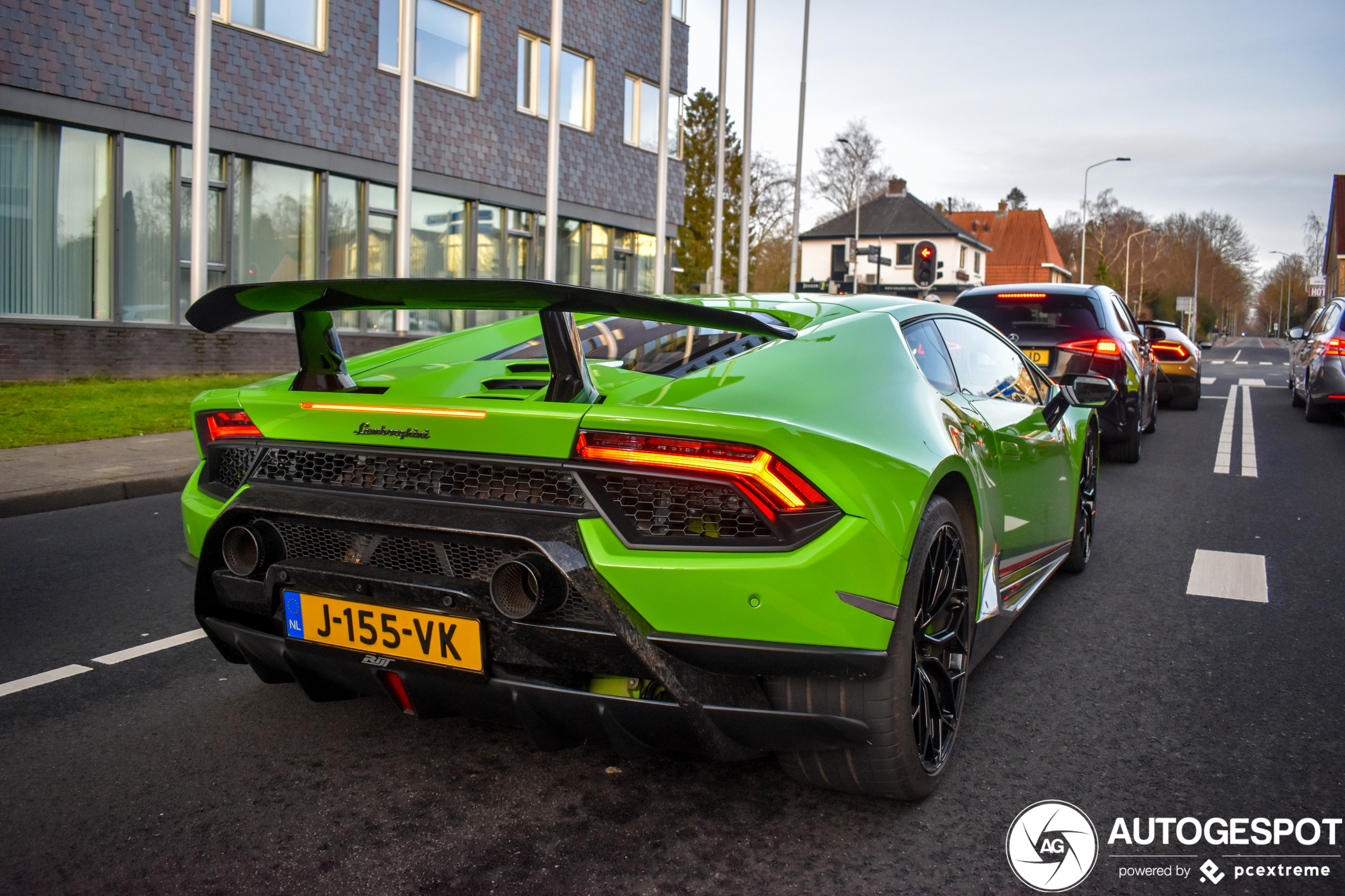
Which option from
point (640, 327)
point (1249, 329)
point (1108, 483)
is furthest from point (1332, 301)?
point (1249, 329)

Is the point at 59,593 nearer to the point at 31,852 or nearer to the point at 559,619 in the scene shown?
the point at 31,852

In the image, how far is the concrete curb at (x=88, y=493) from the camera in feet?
22.5

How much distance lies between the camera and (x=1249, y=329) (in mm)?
168000

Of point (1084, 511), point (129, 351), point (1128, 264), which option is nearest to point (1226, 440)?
point (1084, 511)

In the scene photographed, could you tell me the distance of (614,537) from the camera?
95.2 inches

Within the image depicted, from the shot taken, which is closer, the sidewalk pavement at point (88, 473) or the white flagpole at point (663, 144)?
the sidewalk pavement at point (88, 473)

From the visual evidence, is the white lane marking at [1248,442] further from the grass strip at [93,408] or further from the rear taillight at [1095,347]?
the grass strip at [93,408]

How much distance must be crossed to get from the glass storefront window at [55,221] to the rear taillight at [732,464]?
1457 centimetres

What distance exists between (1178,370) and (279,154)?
45.6 ft

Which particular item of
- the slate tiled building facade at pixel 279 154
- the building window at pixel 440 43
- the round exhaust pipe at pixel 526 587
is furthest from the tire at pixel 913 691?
the building window at pixel 440 43

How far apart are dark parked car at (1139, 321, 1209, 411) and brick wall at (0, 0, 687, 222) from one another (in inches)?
507

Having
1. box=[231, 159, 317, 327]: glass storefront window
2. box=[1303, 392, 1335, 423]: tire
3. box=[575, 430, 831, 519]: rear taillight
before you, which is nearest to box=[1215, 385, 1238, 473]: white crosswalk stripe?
box=[1303, 392, 1335, 423]: tire

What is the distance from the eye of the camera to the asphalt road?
8.06 feet

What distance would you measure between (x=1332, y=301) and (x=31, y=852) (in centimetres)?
1572
